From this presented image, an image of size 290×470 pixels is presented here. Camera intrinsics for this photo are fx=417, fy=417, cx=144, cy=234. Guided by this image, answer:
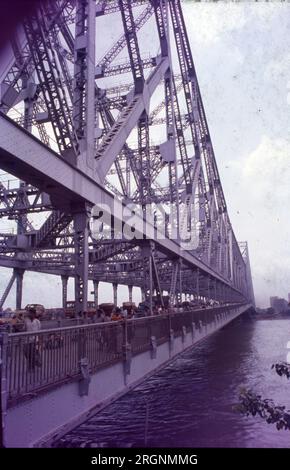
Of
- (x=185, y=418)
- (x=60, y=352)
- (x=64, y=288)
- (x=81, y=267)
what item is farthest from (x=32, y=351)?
(x=64, y=288)

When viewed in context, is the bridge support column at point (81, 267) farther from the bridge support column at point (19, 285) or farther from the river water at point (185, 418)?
the bridge support column at point (19, 285)

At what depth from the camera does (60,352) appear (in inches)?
289

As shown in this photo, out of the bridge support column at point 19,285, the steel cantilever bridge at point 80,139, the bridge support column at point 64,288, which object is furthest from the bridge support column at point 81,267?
the bridge support column at point 64,288

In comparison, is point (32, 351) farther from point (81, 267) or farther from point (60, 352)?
point (81, 267)

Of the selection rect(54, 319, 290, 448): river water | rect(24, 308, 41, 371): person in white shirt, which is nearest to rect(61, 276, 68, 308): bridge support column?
rect(54, 319, 290, 448): river water

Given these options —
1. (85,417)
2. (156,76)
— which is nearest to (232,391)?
(85,417)

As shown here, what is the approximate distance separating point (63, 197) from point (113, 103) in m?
17.3

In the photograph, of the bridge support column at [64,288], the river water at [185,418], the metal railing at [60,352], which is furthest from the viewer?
the bridge support column at [64,288]

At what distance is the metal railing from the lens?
5927 mm

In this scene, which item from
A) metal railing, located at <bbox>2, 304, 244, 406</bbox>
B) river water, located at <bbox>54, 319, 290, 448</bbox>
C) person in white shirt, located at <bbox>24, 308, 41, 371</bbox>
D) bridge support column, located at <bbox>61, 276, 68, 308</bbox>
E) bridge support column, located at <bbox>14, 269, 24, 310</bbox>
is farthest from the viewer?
bridge support column, located at <bbox>61, 276, 68, 308</bbox>

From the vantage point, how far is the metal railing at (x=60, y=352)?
5.93 m

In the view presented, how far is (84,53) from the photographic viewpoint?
40.4ft

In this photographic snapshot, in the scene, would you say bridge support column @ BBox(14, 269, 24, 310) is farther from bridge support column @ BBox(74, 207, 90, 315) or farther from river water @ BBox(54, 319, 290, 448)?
bridge support column @ BBox(74, 207, 90, 315)
